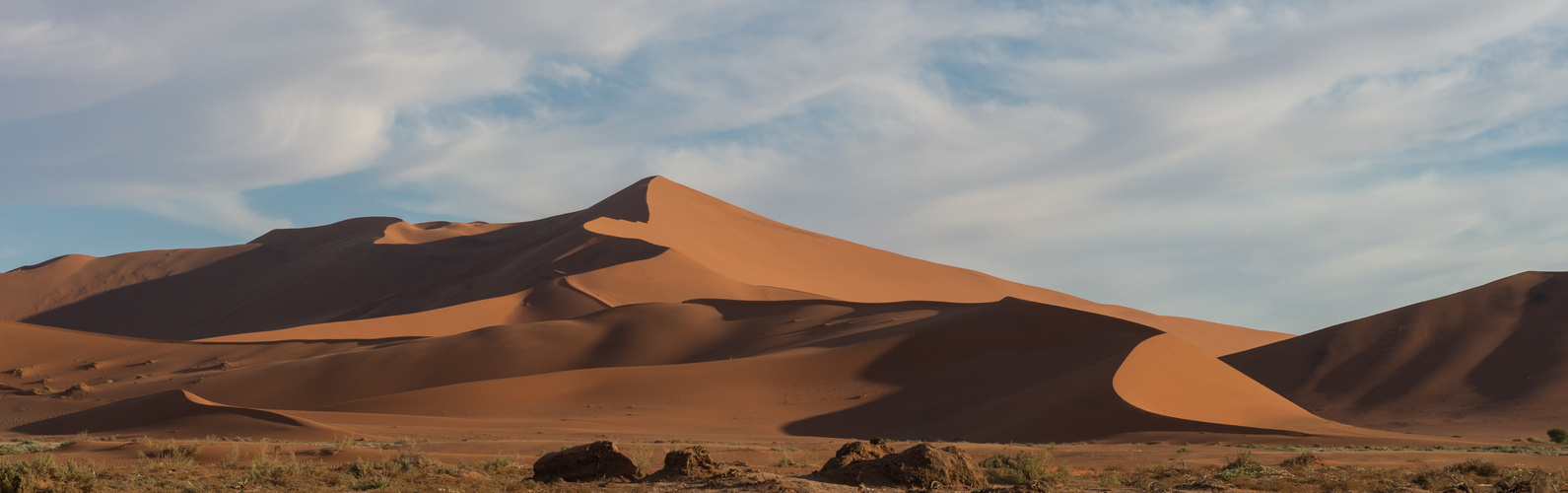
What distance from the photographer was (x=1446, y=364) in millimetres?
45719

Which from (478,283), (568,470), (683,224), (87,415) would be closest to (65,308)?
(478,283)

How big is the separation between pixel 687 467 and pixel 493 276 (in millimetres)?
60349

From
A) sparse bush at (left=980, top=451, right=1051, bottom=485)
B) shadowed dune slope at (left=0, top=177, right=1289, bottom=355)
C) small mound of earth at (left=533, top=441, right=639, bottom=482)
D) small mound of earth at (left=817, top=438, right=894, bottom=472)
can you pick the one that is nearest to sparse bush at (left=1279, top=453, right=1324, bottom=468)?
sparse bush at (left=980, top=451, right=1051, bottom=485)

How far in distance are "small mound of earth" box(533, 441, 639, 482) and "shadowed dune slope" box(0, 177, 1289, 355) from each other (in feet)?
141

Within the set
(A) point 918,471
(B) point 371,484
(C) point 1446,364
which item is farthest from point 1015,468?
(C) point 1446,364

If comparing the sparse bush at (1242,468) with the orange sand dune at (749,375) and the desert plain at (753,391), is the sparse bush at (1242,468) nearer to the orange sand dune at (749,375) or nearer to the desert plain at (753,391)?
the desert plain at (753,391)

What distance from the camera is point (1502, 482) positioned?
13906 mm

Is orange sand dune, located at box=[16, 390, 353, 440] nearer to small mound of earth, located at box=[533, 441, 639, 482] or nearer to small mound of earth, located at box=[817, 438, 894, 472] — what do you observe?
small mound of earth, located at box=[533, 441, 639, 482]

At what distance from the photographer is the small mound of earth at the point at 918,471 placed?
45.5 ft

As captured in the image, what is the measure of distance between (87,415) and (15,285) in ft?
233

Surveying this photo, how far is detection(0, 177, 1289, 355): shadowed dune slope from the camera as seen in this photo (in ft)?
208

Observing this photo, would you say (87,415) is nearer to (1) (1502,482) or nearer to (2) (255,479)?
(2) (255,479)

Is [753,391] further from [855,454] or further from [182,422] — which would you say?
[855,454]

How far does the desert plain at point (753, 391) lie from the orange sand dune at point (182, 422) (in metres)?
0.11
